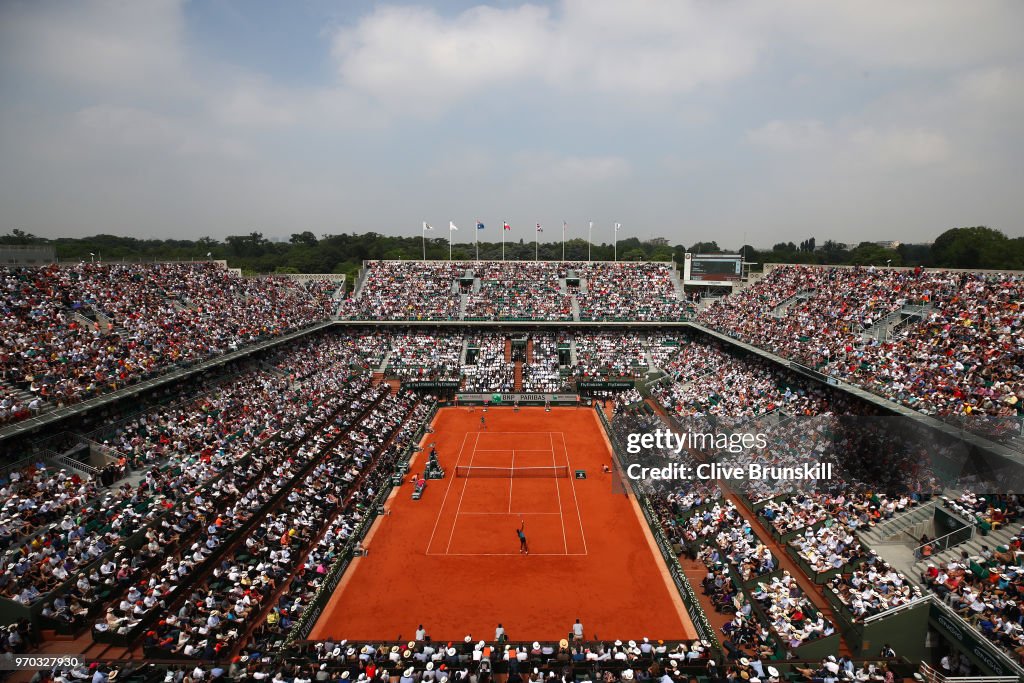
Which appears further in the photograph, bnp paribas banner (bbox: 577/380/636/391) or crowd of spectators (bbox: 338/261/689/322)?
crowd of spectators (bbox: 338/261/689/322)

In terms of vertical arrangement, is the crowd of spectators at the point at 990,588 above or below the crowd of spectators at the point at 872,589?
above

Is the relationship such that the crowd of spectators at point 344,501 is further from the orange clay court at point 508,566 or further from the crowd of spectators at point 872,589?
the crowd of spectators at point 872,589

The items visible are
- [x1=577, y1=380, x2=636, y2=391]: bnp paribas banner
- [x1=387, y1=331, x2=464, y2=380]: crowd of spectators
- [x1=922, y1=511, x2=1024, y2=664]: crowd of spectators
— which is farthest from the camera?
[x1=387, y1=331, x2=464, y2=380]: crowd of spectators

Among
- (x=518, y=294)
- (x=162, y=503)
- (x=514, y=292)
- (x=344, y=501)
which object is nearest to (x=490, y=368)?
(x=518, y=294)

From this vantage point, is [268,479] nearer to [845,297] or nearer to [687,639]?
[687,639]

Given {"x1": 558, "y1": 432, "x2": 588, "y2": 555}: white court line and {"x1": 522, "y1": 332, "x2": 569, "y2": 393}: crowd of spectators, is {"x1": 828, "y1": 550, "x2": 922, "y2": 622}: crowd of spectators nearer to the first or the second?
{"x1": 558, "y1": 432, "x2": 588, "y2": 555}: white court line

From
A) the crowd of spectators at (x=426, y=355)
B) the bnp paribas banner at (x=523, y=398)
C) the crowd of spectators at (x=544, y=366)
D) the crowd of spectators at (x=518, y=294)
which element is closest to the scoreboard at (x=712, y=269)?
the crowd of spectators at (x=518, y=294)

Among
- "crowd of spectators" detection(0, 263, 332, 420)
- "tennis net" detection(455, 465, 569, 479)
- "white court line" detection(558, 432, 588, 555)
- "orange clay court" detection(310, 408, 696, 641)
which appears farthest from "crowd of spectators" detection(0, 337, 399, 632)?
"white court line" detection(558, 432, 588, 555)
